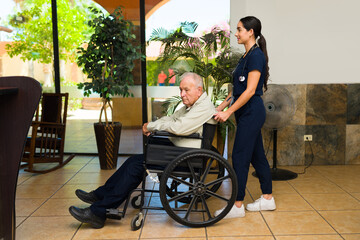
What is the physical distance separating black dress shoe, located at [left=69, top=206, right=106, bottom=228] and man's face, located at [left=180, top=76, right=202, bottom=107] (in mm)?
996

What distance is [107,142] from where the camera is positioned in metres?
4.48

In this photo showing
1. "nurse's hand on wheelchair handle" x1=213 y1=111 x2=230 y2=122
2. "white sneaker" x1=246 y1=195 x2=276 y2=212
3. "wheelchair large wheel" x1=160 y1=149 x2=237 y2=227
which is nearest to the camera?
"wheelchair large wheel" x1=160 y1=149 x2=237 y2=227

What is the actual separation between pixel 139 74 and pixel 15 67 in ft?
5.50

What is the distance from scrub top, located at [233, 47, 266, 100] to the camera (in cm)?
281

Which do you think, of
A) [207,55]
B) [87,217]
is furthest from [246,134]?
[207,55]

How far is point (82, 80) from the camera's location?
5250mm

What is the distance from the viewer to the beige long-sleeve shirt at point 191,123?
104 inches

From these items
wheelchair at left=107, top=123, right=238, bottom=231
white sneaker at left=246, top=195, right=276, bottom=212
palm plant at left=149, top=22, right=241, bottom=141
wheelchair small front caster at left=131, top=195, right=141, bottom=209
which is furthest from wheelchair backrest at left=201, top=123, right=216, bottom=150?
palm plant at left=149, top=22, right=241, bottom=141

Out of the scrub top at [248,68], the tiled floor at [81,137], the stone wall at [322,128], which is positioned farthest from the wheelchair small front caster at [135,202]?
the tiled floor at [81,137]

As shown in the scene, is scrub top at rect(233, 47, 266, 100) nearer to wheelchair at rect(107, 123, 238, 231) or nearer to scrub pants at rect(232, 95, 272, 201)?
scrub pants at rect(232, 95, 272, 201)

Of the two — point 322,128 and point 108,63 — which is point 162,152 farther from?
point 322,128

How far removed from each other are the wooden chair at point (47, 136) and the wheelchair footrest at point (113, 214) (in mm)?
1826

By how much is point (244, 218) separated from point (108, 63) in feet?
8.13

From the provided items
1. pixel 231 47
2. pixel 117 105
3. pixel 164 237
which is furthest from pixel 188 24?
pixel 164 237
